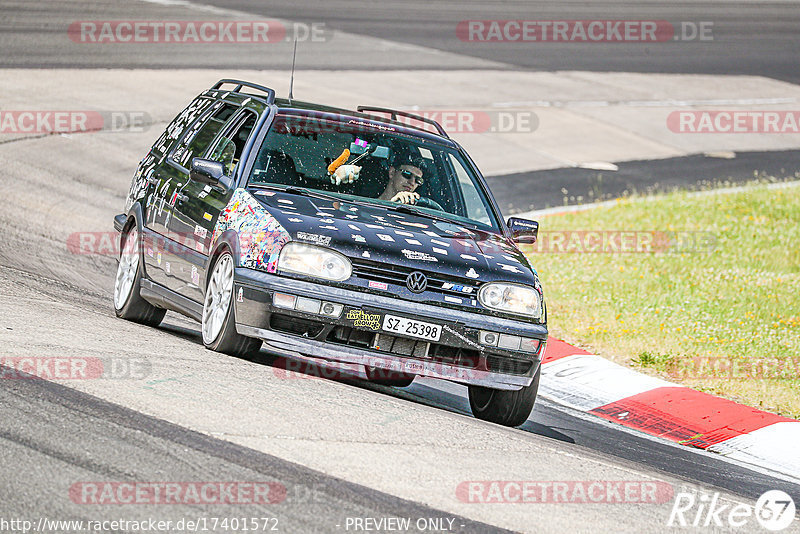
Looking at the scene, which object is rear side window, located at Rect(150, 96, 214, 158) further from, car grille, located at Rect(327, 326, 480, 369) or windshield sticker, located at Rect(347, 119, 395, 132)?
car grille, located at Rect(327, 326, 480, 369)

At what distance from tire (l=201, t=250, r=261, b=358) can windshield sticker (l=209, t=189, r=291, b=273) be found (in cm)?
16

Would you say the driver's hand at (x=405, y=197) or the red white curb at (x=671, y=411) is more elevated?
the driver's hand at (x=405, y=197)

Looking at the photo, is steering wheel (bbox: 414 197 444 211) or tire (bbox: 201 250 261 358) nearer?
tire (bbox: 201 250 261 358)

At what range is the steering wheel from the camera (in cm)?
863

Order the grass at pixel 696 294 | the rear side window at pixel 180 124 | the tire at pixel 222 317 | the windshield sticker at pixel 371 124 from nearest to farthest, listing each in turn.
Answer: the tire at pixel 222 317
the windshield sticker at pixel 371 124
the rear side window at pixel 180 124
the grass at pixel 696 294

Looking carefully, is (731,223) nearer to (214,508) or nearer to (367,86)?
(367,86)

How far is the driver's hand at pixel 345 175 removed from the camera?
850 cm

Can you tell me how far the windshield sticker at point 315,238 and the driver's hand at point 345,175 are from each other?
1.18 m

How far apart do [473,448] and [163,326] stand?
3900mm

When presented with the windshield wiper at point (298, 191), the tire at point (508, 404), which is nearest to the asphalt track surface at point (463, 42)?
the windshield wiper at point (298, 191)

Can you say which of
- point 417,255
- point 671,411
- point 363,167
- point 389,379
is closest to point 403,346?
point 417,255

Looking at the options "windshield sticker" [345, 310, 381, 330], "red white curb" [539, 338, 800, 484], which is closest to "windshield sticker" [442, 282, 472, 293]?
"windshield sticker" [345, 310, 381, 330]

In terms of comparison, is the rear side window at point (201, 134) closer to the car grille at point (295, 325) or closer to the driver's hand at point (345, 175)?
the driver's hand at point (345, 175)

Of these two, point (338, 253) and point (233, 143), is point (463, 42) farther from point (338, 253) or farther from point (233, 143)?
point (338, 253)
